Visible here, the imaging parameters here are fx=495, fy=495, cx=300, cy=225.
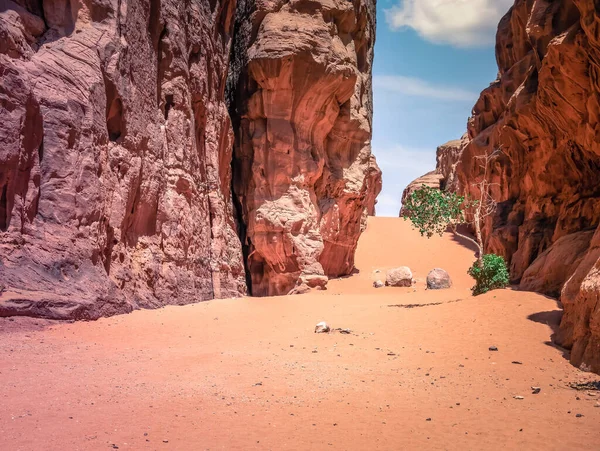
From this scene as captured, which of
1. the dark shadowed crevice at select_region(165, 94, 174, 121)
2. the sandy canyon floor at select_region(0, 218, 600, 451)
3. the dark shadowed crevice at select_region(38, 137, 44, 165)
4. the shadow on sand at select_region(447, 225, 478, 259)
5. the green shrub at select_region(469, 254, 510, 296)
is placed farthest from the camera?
the shadow on sand at select_region(447, 225, 478, 259)

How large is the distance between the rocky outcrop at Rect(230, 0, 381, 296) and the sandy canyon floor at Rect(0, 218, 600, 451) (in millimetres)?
10660

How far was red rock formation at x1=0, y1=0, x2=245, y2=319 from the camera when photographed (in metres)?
7.91

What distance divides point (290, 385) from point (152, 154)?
339 inches

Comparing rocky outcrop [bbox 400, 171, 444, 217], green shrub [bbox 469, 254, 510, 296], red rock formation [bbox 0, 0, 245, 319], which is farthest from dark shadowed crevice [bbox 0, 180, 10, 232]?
rocky outcrop [bbox 400, 171, 444, 217]

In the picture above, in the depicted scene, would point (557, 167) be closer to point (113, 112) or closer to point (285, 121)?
point (285, 121)

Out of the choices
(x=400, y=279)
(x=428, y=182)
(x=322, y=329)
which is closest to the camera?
(x=322, y=329)

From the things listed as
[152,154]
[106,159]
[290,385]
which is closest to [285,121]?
[152,154]

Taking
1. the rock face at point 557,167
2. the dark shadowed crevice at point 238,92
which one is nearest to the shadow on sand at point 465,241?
the rock face at point 557,167

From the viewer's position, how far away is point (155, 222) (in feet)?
40.8

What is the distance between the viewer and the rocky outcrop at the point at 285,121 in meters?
19.7

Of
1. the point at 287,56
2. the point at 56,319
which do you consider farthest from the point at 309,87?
the point at 56,319

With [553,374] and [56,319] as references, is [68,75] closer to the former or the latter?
[56,319]

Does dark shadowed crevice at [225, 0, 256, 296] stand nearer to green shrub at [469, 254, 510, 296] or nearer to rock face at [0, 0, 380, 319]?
rock face at [0, 0, 380, 319]

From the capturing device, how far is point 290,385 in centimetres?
538
